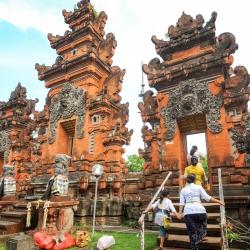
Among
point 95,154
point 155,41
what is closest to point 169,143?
point 95,154

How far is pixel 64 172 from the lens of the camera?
906 centimetres

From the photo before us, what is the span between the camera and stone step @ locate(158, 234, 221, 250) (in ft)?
19.9

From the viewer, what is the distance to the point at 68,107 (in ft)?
47.8

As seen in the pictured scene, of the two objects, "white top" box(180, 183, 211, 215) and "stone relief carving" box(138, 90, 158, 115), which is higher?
"stone relief carving" box(138, 90, 158, 115)

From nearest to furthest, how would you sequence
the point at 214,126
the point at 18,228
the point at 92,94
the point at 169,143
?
the point at 18,228
the point at 214,126
the point at 169,143
the point at 92,94

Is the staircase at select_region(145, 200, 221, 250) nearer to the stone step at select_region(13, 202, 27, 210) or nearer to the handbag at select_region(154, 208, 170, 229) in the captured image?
the handbag at select_region(154, 208, 170, 229)

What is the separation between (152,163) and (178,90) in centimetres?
333

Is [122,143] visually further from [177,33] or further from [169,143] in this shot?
[177,33]

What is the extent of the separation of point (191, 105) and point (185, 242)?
596 cm

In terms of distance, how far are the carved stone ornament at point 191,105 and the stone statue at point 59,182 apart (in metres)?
4.47

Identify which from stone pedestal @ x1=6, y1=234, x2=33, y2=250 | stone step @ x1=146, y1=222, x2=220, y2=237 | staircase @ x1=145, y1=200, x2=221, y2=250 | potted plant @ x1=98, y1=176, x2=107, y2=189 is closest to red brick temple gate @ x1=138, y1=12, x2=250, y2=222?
potted plant @ x1=98, y1=176, x2=107, y2=189

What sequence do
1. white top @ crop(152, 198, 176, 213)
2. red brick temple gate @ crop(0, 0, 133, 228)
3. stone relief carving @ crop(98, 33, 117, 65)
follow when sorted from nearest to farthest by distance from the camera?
white top @ crop(152, 198, 176, 213), red brick temple gate @ crop(0, 0, 133, 228), stone relief carving @ crop(98, 33, 117, 65)

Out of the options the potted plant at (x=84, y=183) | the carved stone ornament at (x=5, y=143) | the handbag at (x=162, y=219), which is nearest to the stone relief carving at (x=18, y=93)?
the carved stone ornament at (x=5, y=143)

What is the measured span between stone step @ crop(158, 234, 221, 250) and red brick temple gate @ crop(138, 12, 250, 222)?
3206 millimetres
